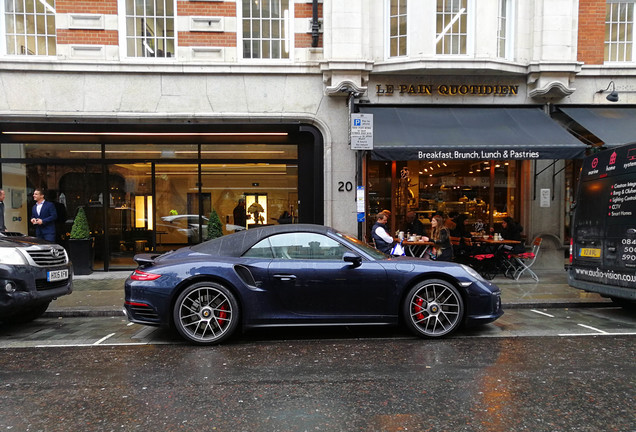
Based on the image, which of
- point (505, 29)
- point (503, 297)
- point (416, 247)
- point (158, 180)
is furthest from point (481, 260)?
point (158, 180)

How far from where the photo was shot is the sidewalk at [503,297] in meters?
6.89

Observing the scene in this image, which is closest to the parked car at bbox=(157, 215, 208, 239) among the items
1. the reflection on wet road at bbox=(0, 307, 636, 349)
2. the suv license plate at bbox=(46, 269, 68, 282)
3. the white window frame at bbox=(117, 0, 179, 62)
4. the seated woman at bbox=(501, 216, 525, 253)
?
the white window frame at bbox=(117, 0, 179, 62)

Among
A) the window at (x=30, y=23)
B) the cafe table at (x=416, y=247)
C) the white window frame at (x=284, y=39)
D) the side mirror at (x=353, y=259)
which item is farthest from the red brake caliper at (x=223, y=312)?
the window at (x=30, y=23)

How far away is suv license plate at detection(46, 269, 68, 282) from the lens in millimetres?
5834

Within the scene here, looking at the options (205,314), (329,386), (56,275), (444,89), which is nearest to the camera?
(329,386)

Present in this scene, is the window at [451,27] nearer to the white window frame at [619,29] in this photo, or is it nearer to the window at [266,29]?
the window at [266,29]

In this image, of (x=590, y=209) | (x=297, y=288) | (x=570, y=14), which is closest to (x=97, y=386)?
(x=297, y=288)

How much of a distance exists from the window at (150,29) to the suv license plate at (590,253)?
9.82 m

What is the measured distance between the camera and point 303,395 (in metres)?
3.64

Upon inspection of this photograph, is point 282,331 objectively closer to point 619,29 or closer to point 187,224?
point 187,224

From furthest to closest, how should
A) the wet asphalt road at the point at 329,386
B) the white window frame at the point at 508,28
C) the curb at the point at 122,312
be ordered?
the white window frame at the point at 508,28
the curb at the point at 122,312
the wet asphalt road at the point at 329,386

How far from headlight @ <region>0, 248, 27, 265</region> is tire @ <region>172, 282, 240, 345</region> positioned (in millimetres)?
2245

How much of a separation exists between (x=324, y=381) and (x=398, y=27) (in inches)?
369

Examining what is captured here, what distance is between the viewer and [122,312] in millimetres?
6875
